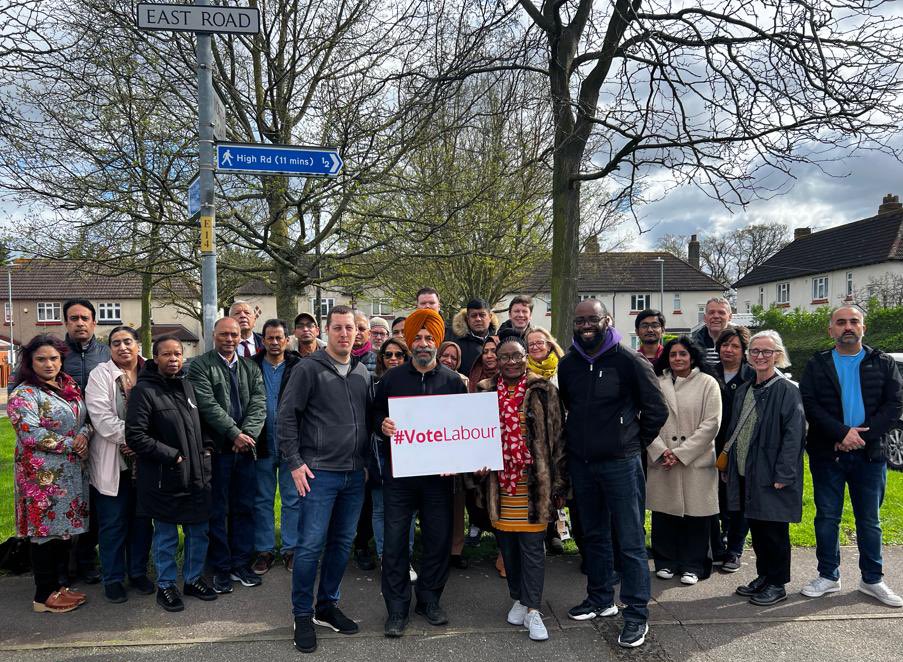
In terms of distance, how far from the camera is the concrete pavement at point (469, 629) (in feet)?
13.3

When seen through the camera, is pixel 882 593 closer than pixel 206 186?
Yes

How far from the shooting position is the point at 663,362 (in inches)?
219

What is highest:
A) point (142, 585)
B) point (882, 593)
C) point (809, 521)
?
point (142, 585)

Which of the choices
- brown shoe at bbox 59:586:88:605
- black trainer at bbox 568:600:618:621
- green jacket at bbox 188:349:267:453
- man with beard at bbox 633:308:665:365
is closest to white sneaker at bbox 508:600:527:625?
black trainer at bbox 568:600:618:621

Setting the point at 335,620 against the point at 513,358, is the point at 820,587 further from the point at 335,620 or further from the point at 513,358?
the point at 335,620

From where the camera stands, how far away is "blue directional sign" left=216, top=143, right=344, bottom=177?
5.47 metres

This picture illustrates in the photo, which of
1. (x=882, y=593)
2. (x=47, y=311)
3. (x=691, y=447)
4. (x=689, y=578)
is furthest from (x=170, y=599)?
(x=47, y=311)

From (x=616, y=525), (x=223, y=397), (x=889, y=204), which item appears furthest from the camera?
(x=889, y=204)

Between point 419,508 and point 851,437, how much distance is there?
10.7 feet

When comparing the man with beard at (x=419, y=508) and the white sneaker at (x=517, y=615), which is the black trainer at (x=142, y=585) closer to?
the man with beard at (x=419, y=508)

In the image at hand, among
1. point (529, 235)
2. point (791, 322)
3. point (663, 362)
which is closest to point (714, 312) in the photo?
point (663, 362)

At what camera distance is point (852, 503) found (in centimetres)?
505

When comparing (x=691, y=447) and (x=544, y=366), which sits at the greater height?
(x=544, y=366)

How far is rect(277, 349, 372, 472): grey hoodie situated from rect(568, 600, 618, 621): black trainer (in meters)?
1.84
